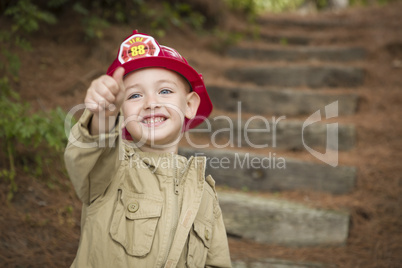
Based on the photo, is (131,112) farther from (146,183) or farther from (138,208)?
(138,208)

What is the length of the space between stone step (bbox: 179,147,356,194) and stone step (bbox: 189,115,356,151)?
654mm

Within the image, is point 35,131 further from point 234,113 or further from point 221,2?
point 221,2

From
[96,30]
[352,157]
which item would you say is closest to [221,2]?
[96,30]

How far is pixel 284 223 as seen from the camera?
3316 mm

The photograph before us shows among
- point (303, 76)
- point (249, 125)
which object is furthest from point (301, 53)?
point (249, 125)

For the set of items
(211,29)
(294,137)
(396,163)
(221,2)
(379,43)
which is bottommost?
(396,163)

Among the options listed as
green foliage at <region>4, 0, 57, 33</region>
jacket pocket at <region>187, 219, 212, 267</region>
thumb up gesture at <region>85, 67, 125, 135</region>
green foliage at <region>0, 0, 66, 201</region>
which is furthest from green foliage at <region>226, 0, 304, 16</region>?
thumb up gesture at <region>85, 67, 125, 135</region>

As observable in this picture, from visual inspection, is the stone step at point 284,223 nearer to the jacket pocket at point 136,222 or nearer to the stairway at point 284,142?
the stairway at point 284,142

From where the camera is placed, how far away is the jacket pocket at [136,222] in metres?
1.85

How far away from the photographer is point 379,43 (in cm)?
676

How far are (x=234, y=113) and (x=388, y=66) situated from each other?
2801 mm

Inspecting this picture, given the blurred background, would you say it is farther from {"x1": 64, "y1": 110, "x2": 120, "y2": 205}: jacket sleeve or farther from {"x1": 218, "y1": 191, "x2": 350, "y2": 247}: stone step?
{"x1": 64, "y1": 110, "x2": 120, "y2": 205}: jacket sleeve

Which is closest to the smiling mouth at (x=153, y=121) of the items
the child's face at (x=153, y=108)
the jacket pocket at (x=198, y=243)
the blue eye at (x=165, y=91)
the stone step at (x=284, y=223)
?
the child's face at (x=153, y=108)

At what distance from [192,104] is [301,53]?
5122 millimetres
